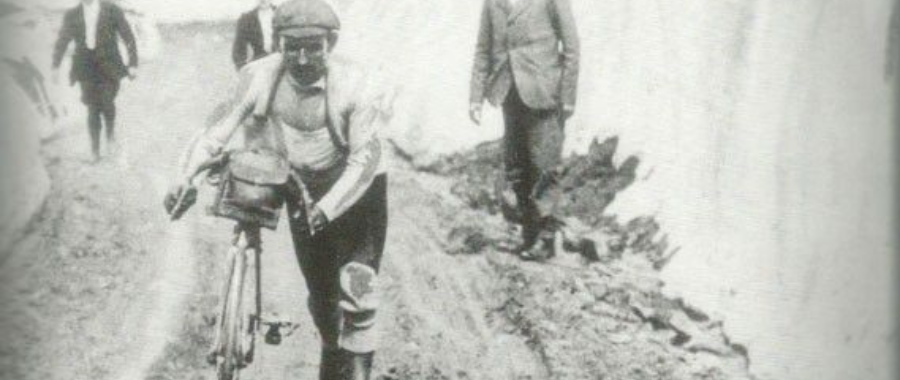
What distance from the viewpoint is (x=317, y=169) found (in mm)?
5602

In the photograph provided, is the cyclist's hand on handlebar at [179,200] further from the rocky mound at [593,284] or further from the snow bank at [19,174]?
the rocky mound at [593,284]

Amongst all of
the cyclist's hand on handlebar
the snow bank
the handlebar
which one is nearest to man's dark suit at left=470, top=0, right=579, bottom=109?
the handlebar

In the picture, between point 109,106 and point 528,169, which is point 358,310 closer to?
point 528,169

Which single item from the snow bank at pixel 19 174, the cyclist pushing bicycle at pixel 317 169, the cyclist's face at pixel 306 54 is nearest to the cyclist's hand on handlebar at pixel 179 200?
the cyclist pushing bicycle at pixel 317 169

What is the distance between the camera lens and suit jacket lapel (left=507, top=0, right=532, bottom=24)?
224 inches

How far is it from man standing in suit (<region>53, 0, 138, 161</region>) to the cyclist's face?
0.64 meters

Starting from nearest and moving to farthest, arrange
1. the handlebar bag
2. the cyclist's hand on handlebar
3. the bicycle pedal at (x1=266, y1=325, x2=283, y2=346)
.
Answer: the handlebar bag → the bicycle pedal at (x1=266, y1=325, x2=283, y2=346) → the cyclist's hand on handlebar

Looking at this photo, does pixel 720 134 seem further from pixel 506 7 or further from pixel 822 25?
pixel 506 7

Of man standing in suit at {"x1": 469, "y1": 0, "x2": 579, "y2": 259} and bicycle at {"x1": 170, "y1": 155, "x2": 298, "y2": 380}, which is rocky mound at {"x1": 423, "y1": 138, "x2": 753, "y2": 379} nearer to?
man standing in suit at {"x1": 469, "y1": 0, "x2": 579, "y2": 259}

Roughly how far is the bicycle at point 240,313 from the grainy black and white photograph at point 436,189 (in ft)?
0.03

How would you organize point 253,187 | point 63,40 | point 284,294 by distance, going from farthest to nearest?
point 63,40
point 284,294
point 253,187

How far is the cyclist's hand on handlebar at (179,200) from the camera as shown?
5.76m

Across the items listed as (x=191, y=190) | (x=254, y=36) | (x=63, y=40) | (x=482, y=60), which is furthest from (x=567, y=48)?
(x=63, y=40)

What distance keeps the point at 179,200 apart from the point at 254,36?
0.67 metres
